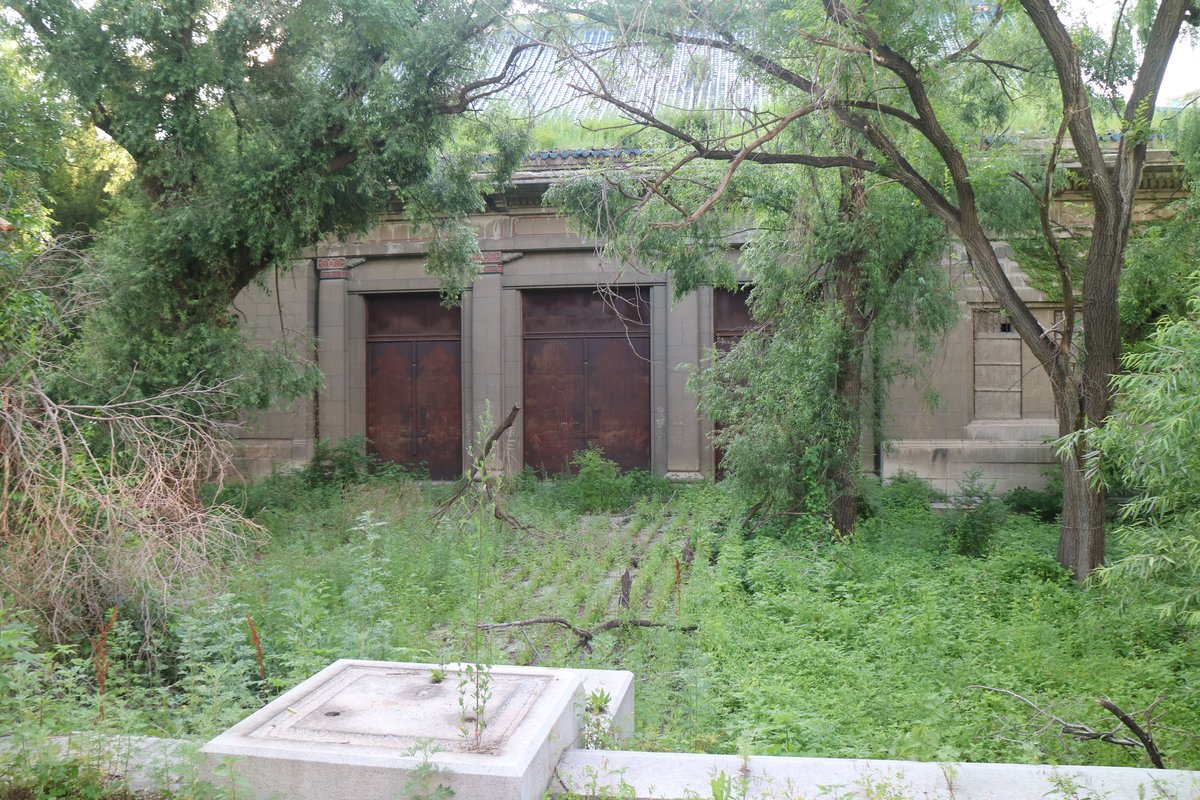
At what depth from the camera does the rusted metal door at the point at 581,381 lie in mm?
16219

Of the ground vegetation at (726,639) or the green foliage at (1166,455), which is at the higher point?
the green foliage at (1166,455)

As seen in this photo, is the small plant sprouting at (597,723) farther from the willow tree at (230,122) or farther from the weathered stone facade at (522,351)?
the weathered stone facade at (522,351)

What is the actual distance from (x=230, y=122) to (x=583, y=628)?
26.3 ft

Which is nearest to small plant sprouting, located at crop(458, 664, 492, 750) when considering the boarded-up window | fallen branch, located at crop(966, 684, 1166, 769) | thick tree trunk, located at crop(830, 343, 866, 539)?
fallen branch, located at crop(966, 684, 1166, 769)

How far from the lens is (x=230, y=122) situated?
10.9m

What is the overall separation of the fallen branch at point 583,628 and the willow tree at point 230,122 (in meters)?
5.91

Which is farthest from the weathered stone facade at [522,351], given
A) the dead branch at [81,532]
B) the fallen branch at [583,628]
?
the dead branch at [81,532]

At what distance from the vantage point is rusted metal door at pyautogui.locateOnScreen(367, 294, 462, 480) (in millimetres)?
16625

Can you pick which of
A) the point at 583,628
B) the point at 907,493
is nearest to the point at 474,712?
the point at 583,628

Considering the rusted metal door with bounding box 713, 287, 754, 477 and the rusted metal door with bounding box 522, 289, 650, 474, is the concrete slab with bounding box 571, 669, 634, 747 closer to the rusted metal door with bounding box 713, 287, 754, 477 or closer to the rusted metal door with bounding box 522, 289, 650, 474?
the rusted metal door with bounding box 713, 287, 754, 477

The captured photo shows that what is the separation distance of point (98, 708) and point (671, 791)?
280 cm

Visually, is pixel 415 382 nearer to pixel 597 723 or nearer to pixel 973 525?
pixel 973 525

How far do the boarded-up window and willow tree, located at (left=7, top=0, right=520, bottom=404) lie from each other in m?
9.18

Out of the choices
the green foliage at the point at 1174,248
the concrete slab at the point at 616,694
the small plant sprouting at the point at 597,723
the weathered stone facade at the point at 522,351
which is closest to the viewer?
the small plant sprouting at the point at 597,723
